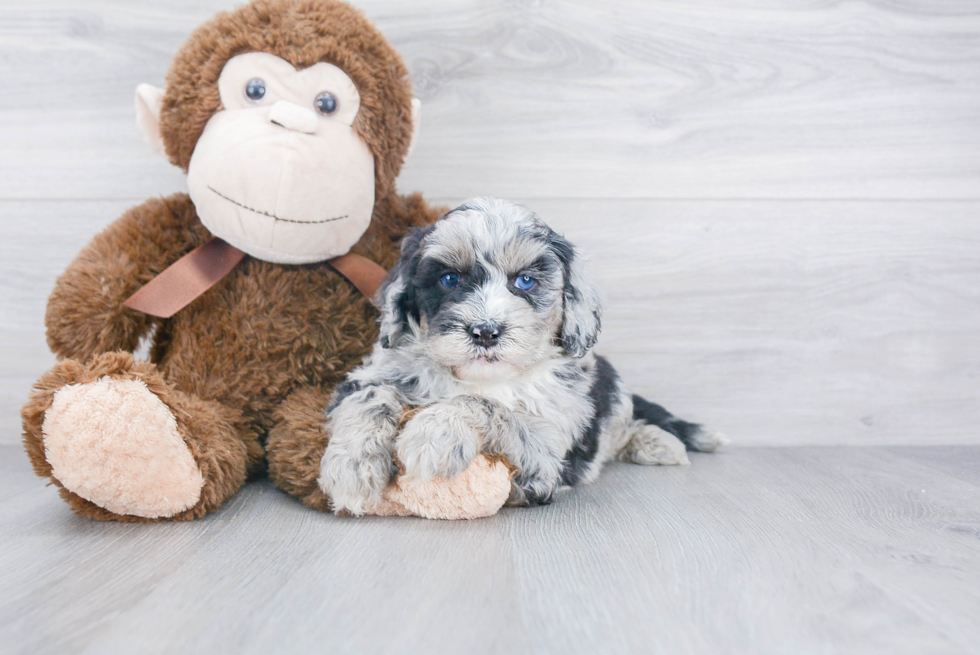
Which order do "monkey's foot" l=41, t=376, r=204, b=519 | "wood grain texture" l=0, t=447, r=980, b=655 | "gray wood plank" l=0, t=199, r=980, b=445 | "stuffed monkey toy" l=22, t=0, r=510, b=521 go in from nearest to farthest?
"wood grain texture" l=0, t=447, r=980, b=655 → "monkey's foot" l=41, t=376, r=204, b=519 → "stuffed monkey toy" l=22, t=0, r=510, b=521 → "gray wood plank" l=0, t=199, r=980, b=445

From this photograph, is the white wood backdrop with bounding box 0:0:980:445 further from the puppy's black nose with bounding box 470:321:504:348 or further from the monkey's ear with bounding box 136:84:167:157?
the puppy's black nose with bounding box 470:321:504:348

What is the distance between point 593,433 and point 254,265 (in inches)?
36.6

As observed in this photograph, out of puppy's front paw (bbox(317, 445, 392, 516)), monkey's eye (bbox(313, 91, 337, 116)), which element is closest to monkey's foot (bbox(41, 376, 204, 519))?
puppy's front paw (bbox(317, 445, 392, 516))

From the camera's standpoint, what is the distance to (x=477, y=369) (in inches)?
57.5

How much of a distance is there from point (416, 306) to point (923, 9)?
6.30 ft

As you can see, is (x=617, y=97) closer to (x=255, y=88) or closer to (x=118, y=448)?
(x=255, y=88)

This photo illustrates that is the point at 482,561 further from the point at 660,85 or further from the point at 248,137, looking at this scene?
the point at 660,85

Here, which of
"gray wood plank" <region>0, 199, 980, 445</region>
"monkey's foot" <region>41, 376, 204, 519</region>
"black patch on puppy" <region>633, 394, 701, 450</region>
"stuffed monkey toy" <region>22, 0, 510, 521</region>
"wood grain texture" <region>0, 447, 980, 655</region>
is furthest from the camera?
"gray wood plank" <region>0, 199, 980, 445</region>

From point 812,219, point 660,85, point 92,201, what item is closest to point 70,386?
point 92,201

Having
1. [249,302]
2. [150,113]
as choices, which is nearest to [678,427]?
[249,302]

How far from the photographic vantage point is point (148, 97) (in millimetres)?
1715

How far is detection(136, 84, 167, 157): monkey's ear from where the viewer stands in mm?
1715

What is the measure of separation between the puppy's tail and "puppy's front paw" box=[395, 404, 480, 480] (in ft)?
2.86

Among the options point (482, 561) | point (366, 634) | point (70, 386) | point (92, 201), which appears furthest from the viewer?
point (92, 201)
